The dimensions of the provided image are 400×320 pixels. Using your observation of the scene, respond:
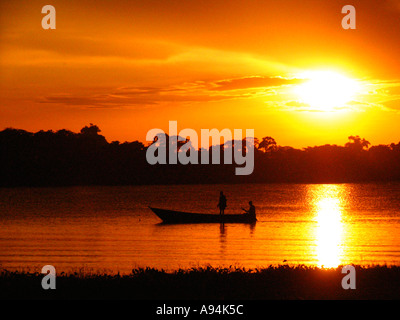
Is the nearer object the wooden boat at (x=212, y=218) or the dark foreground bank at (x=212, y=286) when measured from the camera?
the dark foreground bank at (x=212, y=286)

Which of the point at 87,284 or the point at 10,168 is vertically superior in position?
the point at 10,168

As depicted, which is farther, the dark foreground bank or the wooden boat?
the wooden boat

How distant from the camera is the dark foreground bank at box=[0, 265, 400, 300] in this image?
466 inches

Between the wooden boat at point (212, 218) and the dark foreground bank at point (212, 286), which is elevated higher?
the wooden boat at point (212, 218)

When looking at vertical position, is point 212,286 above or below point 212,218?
below

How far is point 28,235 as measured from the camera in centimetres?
4228

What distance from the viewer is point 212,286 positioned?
12.5 m

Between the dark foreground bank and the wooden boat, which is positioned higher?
the wooden boat

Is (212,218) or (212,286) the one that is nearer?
(212,286)

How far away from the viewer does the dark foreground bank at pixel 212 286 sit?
11.8 m
